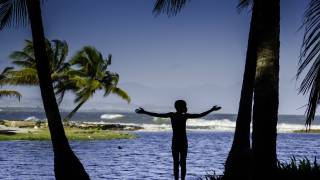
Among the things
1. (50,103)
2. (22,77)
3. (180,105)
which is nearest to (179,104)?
(180,105)

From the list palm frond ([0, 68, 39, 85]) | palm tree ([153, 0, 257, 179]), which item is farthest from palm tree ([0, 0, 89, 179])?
palm frond ([0, 68, 39, 85])

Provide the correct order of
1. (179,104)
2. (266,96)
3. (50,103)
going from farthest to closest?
(50,103), (179,104), (266,96)

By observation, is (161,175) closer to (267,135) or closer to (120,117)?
(267,135)

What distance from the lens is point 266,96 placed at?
8.52m

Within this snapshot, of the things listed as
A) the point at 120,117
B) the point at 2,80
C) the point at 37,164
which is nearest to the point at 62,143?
the point at 37,164

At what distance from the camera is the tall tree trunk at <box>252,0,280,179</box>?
8.52m

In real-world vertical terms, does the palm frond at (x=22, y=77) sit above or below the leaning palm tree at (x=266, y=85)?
above

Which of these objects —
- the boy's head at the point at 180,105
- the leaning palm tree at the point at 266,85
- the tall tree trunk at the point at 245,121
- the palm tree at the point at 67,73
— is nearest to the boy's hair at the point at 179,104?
the boy's head at the point at 180,105

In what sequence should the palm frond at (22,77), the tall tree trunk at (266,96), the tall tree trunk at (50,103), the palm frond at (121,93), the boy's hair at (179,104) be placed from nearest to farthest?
the tall tree trunk at (266,96) → the boy's hair at (179,104) → the tall tree trunk at (50,103) → the palm frond at (22,77) → the palm frond at (121,93)

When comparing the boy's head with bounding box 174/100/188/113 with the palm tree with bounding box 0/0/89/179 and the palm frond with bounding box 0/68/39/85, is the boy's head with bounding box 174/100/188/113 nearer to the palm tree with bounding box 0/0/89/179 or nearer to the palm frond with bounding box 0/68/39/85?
the palm tree with bounding box 0/0/89/179

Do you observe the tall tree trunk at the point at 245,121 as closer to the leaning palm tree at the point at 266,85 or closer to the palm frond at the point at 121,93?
the leaning palm tree at the point at 266,85

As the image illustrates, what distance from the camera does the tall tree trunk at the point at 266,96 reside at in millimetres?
8523

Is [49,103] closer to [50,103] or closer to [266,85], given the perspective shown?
[50,103]

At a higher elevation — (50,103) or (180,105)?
(50,103)
